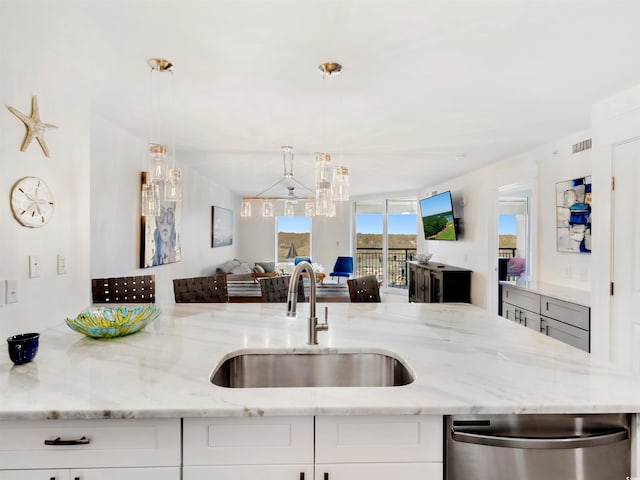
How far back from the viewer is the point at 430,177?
6.24m

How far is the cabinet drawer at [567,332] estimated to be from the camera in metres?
2.79

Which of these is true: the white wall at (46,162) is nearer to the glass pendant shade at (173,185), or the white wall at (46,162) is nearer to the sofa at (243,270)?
the glass pendant shade at (173,185)

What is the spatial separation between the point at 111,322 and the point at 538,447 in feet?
5.35

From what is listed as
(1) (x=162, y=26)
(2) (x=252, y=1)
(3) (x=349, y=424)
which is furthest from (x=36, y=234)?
(3) (x=349, y=424)

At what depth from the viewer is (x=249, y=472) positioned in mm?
1033

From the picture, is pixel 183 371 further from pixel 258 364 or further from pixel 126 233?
pixel 126 233

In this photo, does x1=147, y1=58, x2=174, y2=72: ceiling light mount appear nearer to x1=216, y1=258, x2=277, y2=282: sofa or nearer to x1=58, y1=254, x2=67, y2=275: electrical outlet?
x1=58, y1=254, x2=67, y2=275: electrical outlet

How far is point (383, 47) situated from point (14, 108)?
68.0 inches

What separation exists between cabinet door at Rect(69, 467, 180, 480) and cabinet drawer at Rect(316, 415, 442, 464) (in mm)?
415

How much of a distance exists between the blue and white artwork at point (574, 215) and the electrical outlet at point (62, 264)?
12.6ft

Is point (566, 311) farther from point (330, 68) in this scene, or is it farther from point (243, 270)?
point (243, 270)

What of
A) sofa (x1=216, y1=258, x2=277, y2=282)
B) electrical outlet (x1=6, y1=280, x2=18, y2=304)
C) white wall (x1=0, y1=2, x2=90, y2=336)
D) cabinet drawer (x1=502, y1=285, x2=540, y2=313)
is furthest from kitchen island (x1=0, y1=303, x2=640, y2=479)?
sofa (x1=216, y1=258, x2=277, y2=282)

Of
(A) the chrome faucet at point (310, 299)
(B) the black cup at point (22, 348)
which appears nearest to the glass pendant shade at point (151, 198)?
(B) the black cup at point (22, 348)

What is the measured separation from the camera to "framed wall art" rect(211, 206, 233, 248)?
6887 mm
